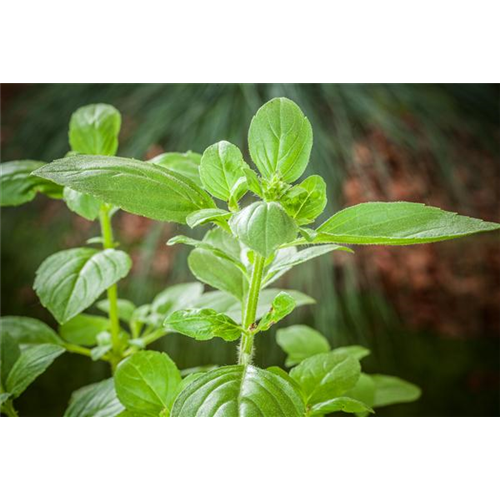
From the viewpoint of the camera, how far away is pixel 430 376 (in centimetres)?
108

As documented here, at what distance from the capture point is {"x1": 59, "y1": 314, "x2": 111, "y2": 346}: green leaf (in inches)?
26.7

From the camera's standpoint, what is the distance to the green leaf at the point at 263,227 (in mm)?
352

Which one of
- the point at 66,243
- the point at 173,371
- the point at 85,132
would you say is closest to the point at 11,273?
the point at 66,243

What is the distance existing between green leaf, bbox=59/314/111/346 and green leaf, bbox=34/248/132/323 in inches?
5.8

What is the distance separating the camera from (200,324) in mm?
429

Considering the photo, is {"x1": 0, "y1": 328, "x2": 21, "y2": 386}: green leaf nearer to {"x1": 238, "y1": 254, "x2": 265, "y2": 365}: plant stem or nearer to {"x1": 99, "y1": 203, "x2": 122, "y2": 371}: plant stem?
{"x1": 99, "y1": 203, "x2": 122, "y2": 371}: plant stem

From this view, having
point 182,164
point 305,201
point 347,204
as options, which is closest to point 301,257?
point 305,201

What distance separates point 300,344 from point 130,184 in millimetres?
316

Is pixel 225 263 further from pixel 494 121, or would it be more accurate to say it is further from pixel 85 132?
pixel 494 121

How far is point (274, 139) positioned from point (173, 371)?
0.19m

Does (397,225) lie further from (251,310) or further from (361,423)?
(361,423)

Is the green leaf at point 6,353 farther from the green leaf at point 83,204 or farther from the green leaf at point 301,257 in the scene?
the green leaf at point 301,257

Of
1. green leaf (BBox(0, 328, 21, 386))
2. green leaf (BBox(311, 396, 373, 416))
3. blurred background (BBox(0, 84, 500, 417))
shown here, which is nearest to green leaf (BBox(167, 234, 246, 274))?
green leaf (BBox(311, 396, 373, 416))

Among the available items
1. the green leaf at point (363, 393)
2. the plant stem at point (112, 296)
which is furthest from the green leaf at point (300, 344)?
the plant stem at point (112, 296)
